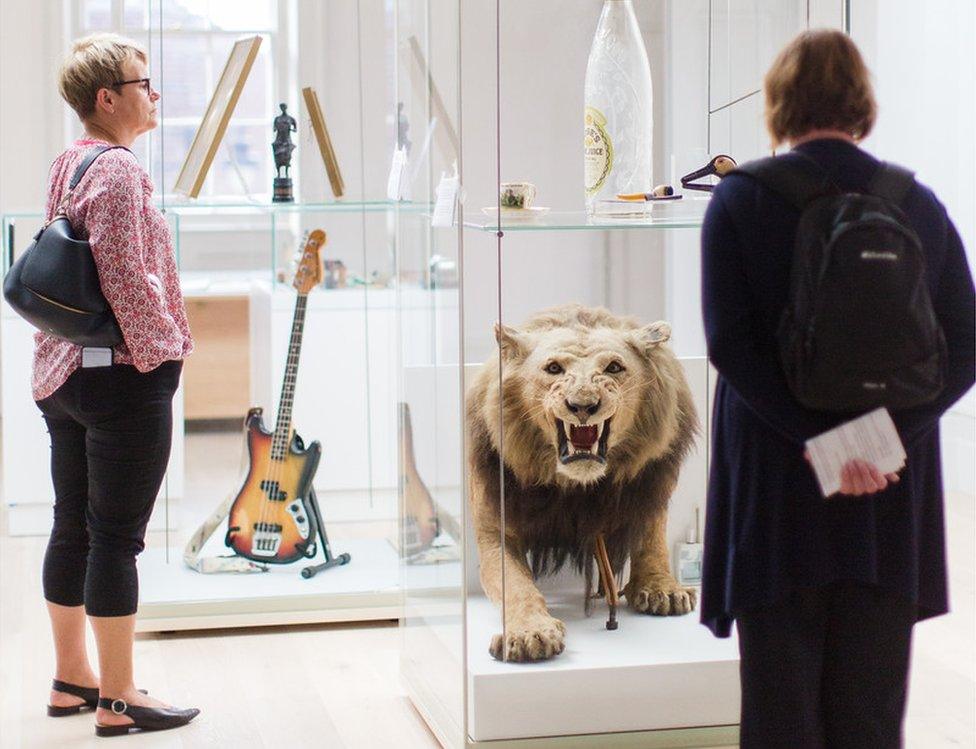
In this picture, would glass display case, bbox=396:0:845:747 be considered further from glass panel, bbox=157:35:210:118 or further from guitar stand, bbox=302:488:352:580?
glass panel, bbox=157:35:210:118

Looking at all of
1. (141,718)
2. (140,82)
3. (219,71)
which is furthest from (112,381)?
(219,71)

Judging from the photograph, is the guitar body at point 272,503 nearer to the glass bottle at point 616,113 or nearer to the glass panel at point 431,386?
Result: the glass panel at point 431,386

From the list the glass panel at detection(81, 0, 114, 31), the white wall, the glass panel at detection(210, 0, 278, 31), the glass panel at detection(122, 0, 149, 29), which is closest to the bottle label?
the glass panel at detection(122, 0, 149, 29)

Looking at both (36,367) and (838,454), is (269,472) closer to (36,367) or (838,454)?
(36,367)

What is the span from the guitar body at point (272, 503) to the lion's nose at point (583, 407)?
1256mm

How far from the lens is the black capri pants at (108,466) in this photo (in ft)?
8.44

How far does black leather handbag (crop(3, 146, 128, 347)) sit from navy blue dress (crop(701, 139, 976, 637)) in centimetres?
122

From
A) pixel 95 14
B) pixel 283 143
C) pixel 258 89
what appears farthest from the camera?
pixel 258 89

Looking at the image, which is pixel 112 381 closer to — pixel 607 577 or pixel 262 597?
pixel 607 577

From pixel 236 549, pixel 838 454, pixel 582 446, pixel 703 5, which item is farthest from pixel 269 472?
pixel 838 454

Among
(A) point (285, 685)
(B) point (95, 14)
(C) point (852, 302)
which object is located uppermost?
(B) point (95, 14)

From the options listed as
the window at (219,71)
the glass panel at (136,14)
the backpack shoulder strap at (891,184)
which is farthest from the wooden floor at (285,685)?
the window at (219,71)

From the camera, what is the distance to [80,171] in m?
2.55

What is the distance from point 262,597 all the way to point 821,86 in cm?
221
